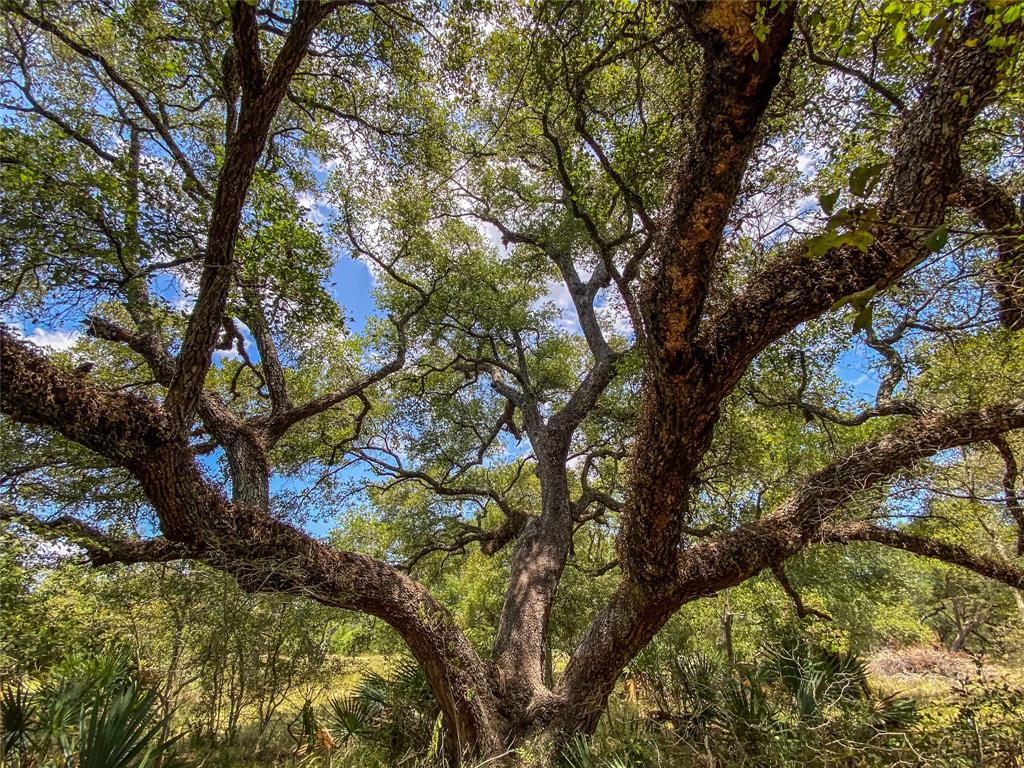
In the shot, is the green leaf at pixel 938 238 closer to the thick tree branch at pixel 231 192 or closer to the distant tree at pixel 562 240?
the distant tree at pixel 562 240

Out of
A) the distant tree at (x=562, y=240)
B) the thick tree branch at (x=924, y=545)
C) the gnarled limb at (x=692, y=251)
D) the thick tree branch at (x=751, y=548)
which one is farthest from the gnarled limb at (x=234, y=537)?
the thick tree branch at (x=924, y=545)

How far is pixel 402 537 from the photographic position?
8297 millimetres

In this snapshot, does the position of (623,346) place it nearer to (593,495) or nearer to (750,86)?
(593,495)

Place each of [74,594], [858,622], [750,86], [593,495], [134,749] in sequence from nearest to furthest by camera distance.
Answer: [750,86] < [134,749] < [74,594] < [593,495] < [858,622]

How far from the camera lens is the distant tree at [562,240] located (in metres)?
2.65

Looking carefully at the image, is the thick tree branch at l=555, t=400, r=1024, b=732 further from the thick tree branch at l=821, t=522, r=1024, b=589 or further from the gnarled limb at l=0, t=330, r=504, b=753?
the gnarled limb at l=0, t=330, r=504, b=753

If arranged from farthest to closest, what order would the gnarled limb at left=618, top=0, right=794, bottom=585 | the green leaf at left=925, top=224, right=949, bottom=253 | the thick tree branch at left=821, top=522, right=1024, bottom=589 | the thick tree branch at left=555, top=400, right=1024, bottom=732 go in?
the thick tree branch at left=821, top=522, right=1024, bottom=589, the thick tree branch at left=555, top=400, right=1024, bottom=732, the gnarled limb at left=618, top=0, right=794, bottom=585, the green leaf at left=925, top=224, right=949, bottom=253

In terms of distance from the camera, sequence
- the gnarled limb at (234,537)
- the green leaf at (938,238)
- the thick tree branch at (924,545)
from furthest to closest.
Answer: the thick tree branch at (924,545)
the gnarled limb at (234,537)
the green leaf at (938,238)

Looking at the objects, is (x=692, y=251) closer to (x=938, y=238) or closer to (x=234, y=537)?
(x=938, y=238)

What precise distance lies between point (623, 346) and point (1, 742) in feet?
32.8

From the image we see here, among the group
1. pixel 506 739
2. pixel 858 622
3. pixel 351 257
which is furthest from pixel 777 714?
pixel 858 622

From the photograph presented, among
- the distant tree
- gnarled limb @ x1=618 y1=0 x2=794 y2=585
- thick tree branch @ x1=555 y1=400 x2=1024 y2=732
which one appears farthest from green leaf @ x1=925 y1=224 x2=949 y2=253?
thick tree branch @ x1=555 y1=400 x2=1024 y2=732

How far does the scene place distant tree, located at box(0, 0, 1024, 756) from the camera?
265 cm

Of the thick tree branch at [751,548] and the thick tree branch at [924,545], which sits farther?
the thick tree branch at [924,545]
